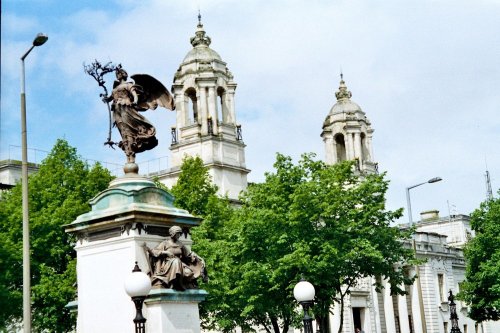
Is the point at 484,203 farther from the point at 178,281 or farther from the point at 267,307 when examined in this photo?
the point at 178,281

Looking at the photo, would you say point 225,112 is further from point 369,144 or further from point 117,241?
point 117,241

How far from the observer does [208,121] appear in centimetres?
6644

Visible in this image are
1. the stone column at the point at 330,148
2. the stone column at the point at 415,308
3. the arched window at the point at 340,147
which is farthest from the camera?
the arched window at the point at 340,147

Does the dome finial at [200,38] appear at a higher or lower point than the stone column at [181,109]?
higher

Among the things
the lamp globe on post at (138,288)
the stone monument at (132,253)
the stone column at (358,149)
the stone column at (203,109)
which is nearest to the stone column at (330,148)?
the stone column at (358,149)

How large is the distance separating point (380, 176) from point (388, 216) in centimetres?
217

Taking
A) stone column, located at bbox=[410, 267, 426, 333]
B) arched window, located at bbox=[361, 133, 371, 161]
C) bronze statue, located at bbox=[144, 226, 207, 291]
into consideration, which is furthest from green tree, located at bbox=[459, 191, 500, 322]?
bronze statue, located at bbox=[144, 226, 207, 291]

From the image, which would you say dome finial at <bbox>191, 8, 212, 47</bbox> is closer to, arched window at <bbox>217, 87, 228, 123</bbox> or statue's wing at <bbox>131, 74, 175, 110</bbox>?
arched window at <bbox>217, 87, 228, 123</bbox>

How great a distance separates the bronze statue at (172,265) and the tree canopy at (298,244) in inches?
754

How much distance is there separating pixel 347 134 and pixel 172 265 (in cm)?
6445

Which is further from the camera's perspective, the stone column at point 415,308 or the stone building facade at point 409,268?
the stone column at point 415,308

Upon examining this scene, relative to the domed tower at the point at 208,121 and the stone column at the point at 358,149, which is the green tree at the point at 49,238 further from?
the stone column at the point at 358,149

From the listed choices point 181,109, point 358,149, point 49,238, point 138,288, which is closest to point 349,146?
point 358,149

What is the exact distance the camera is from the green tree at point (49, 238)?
38.6 meters
